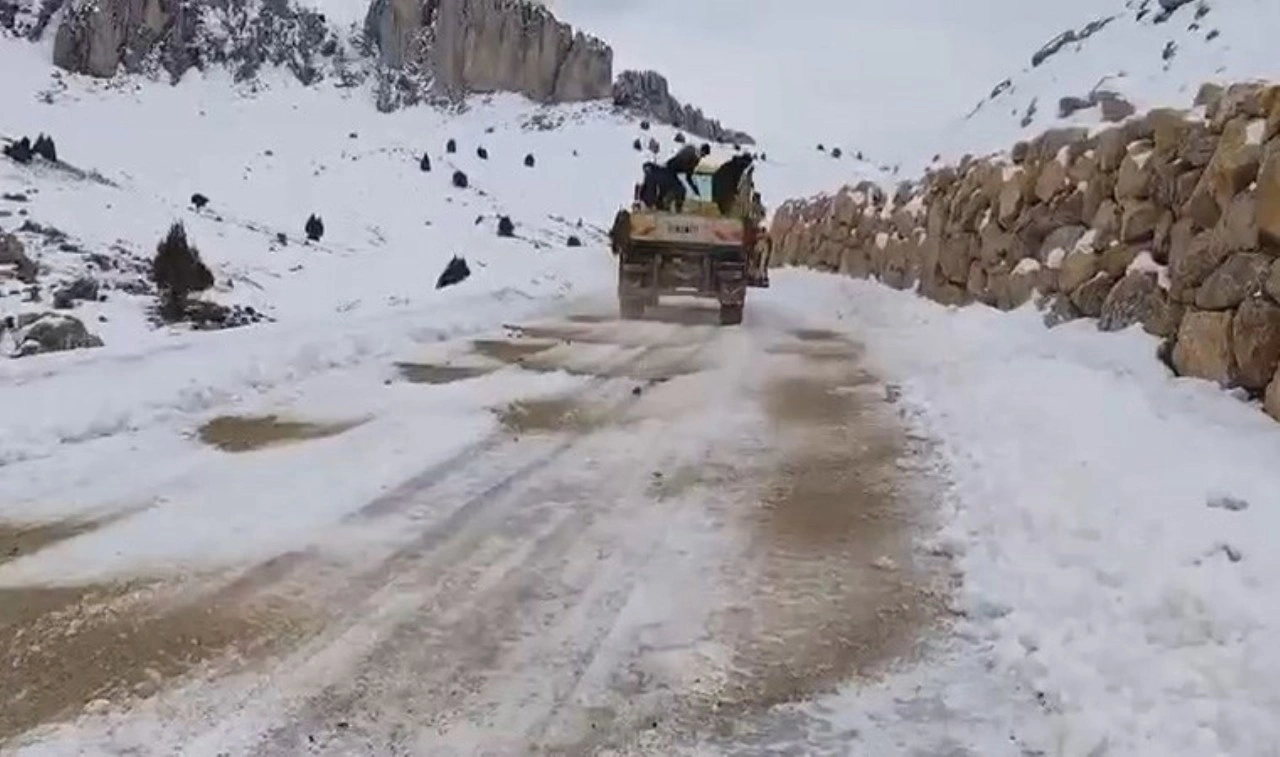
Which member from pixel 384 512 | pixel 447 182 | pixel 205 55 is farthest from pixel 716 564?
pixel 205 55

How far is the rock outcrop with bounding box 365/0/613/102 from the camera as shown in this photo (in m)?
65.1

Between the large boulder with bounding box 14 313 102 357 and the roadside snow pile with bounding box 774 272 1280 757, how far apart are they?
30.7ft

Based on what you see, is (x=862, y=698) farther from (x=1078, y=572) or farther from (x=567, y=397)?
(x=567, y=397)

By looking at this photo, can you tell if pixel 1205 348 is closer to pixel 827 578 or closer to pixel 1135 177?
pixel 1135 177

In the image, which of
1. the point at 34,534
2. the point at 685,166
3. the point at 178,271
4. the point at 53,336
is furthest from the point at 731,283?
the point at 34,534

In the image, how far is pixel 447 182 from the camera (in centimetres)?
4309

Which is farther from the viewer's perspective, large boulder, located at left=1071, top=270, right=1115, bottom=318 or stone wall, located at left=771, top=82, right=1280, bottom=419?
large boulder, located at left=1071, top=270, right=1115, bottom=318

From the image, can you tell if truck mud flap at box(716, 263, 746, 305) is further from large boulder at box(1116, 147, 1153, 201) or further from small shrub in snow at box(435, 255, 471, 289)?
small shrub in snow at box(435, 255, 471, 289)

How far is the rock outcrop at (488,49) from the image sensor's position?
6512 centimetres

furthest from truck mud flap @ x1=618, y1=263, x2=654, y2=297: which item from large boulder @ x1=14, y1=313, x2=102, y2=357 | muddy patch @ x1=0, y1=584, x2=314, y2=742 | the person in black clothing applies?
muddy patch @ x1=0, y1=584, x2=314, y2=742

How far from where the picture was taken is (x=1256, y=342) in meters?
6.66

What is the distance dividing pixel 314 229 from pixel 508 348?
18294 mm

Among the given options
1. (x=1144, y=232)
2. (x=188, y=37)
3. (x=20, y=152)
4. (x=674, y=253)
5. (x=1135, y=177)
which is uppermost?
(x=188, y=37)

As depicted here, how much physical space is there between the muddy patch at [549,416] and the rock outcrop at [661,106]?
199 feet
